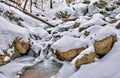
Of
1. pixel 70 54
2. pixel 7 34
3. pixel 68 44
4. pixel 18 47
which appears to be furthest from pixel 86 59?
pixel 7 34

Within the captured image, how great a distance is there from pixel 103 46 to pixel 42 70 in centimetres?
312

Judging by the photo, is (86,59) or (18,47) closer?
(86,59)

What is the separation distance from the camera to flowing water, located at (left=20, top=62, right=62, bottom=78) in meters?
10.8

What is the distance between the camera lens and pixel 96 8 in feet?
91.5

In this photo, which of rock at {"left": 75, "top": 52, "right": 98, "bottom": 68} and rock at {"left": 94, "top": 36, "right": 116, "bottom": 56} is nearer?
rock at {"left": 75, "top": 52, "right": 98, "bottom": 68}

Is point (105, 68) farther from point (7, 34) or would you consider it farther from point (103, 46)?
point (7, 34)

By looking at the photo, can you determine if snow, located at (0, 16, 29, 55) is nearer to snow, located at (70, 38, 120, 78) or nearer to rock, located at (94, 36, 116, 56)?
rock, located at (94, 36, 116, 56)

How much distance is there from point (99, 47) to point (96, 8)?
18306 mm

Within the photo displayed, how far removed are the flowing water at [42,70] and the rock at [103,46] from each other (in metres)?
2.19

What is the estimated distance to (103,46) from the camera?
10.0 metres

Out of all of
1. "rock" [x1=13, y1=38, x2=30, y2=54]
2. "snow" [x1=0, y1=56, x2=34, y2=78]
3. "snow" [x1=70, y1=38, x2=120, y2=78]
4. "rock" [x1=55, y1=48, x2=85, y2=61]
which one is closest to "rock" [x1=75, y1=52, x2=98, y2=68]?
"snow" [x1=70, y1=38, x2=120, y2=78]

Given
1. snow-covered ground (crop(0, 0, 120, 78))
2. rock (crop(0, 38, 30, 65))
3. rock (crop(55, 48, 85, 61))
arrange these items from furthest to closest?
rock (crop(0, 38, 30, 65)), rock (crop(55, 48, 85, 61)), snow-covered ground (crop(0, 0, 120, 78))

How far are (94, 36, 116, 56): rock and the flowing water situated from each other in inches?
86.1

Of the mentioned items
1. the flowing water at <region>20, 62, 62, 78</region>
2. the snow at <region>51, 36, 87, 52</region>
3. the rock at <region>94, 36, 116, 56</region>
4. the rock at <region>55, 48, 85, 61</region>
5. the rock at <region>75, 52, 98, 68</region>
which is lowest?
the flowing water at <region>20, 62, 62, 78</region>
